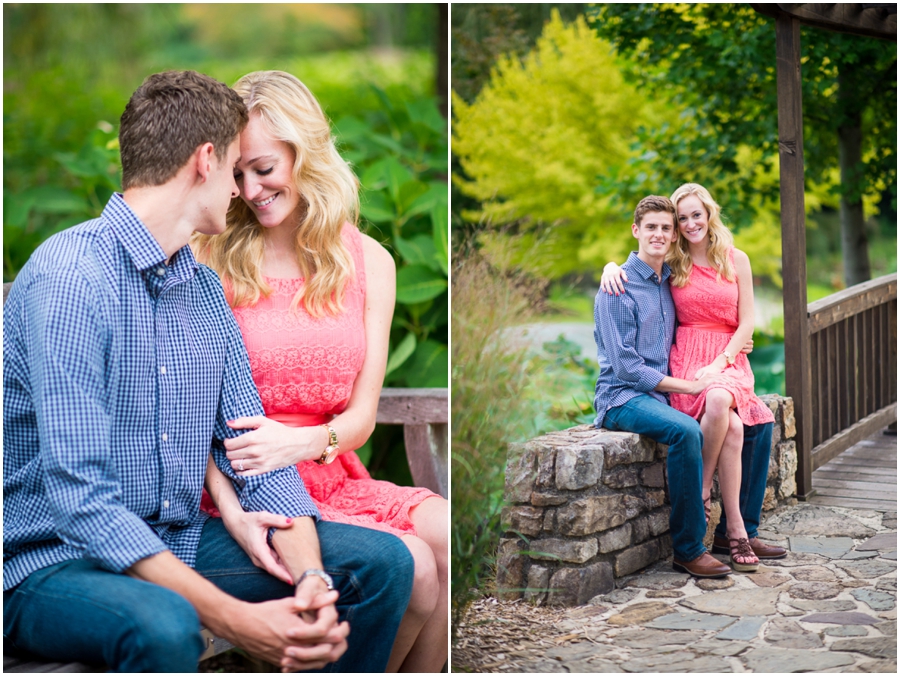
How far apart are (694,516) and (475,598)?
2.71ft

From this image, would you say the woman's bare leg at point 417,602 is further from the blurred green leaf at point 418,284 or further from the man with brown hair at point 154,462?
the blurred green leaf at point 418,284

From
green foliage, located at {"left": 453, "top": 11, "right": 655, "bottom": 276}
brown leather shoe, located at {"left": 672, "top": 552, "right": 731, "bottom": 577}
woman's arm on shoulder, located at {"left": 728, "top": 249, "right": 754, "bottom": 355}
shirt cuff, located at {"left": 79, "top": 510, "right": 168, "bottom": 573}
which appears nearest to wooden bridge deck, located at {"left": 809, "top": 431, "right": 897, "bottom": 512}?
brown leather shoe, located at {"left": 672, "top": 552, "right": 731, "bottom": 577}

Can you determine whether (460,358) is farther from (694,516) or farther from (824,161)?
(824,161)

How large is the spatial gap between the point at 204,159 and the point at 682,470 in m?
1.80

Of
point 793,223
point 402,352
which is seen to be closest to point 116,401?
point 402,352

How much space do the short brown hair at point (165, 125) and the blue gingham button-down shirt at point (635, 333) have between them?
1.43m

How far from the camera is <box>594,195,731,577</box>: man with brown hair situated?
2742 mm

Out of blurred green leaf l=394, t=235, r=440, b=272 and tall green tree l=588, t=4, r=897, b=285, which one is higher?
tall green tree l=588, t=4, r=897, b=285

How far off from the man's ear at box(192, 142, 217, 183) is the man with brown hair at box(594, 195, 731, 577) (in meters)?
1.36

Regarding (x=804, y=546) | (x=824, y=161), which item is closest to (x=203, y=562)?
(x=804, y=546)

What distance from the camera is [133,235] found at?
2006 mm

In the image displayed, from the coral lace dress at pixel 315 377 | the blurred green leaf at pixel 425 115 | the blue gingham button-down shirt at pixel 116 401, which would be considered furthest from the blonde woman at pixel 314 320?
the blurred green leaf at pixel 425 115

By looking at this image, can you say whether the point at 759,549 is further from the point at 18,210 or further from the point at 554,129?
the point at 554,129

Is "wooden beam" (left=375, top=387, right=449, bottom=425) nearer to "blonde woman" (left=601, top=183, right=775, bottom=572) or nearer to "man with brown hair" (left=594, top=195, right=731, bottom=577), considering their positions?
"man with brown hair" (left=594, top=195, right=731, bottom=577)
